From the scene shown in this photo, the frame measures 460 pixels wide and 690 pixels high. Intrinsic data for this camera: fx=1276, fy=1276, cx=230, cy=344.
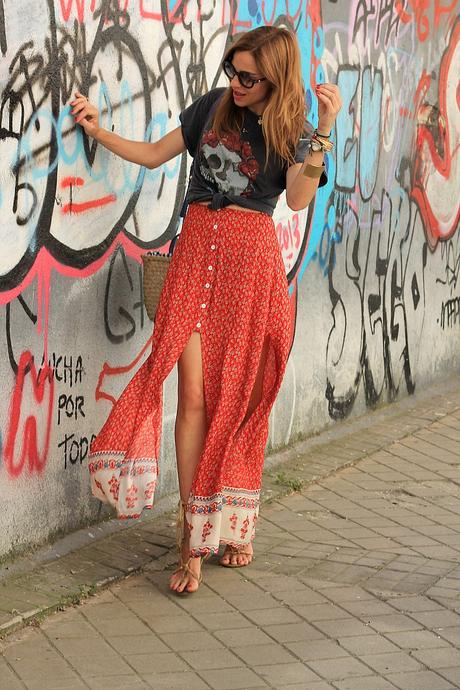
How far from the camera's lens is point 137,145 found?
480 cm

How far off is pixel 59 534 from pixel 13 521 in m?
0.33

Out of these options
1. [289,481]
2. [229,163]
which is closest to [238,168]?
[229,163]

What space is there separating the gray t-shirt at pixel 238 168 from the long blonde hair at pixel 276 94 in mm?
36

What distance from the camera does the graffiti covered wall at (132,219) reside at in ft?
14.8

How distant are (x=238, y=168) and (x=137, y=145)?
1.56 ft

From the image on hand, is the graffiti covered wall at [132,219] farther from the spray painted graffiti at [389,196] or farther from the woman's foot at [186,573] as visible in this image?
the woman's foot at [186,573]

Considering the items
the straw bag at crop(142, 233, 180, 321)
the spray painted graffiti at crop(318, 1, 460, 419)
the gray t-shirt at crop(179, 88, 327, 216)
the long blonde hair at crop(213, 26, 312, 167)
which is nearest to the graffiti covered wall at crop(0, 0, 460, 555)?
the spray painted graffiti at crop(318, 1, 460, 419)

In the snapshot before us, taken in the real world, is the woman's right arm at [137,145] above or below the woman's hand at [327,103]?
below

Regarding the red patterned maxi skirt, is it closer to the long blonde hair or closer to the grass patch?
the long blonde hair

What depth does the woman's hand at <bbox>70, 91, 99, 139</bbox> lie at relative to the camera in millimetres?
4633

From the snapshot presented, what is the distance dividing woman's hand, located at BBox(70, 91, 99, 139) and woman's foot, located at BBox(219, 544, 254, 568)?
1651mm

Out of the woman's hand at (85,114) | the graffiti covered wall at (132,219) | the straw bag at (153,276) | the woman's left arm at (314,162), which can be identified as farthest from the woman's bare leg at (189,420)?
the woman's hand at (85,114)

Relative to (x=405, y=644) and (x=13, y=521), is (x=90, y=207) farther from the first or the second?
(x=405, y=644)

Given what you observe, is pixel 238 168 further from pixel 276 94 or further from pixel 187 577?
pixel 187 577
